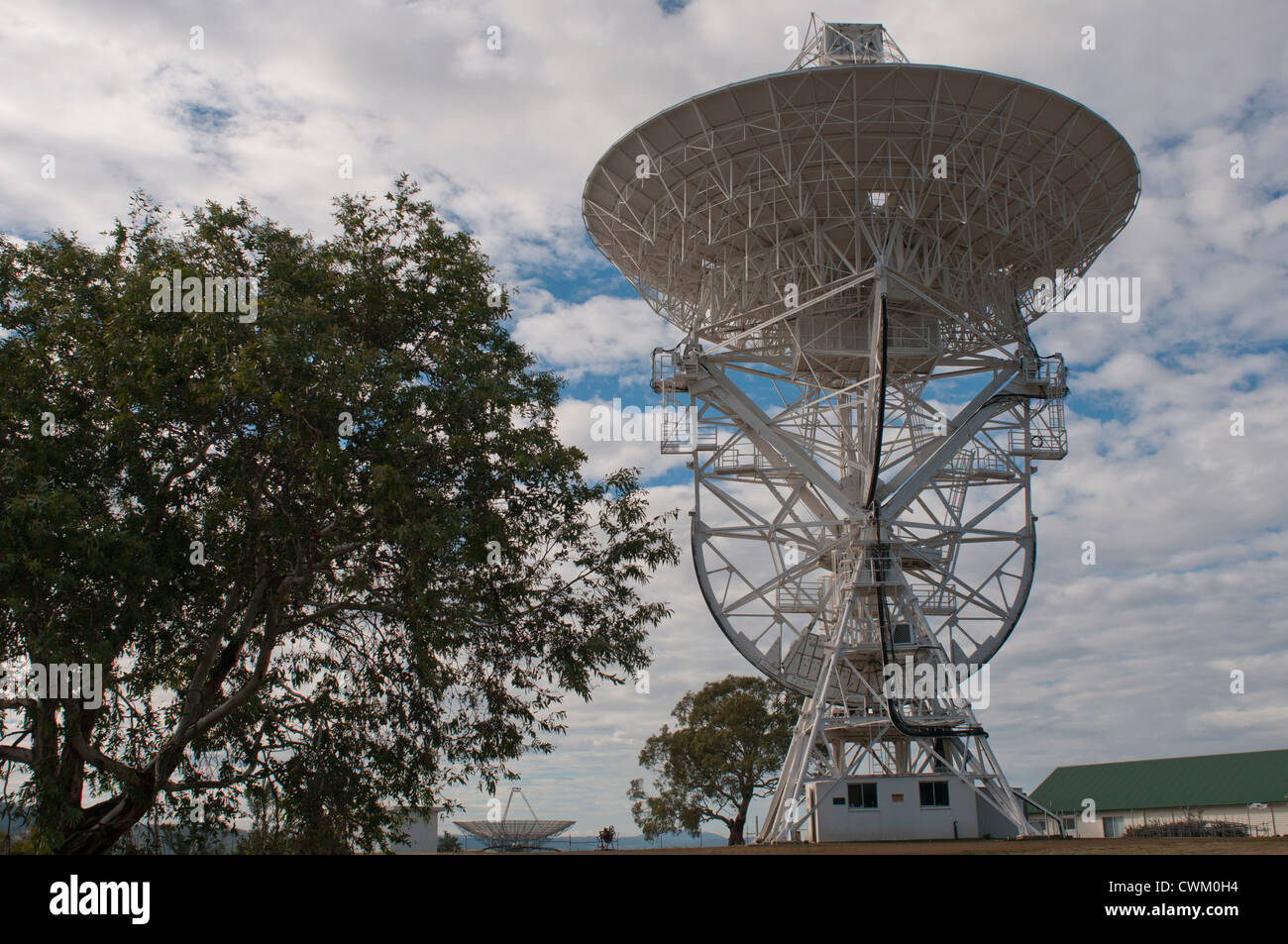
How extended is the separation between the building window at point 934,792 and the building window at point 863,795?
3.51 ft

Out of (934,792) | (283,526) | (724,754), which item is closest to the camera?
(283,526)

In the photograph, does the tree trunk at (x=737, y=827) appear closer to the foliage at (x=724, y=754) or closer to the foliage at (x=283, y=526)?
the foliage at (x=724, y=754)

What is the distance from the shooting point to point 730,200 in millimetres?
24812

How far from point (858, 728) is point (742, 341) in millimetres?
9917

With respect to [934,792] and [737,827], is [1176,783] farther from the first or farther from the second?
[934,792]

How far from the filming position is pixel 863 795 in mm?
→ 24844

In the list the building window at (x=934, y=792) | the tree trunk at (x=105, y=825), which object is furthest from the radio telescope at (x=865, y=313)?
the tree trunk at (x=105, y=825)

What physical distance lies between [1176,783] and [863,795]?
28608 millimetres

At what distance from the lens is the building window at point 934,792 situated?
975 inches

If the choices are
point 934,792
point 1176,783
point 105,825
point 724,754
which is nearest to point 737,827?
point 724,754

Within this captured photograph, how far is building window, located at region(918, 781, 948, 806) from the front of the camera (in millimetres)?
24766

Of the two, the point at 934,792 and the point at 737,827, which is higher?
the point at 934,792
